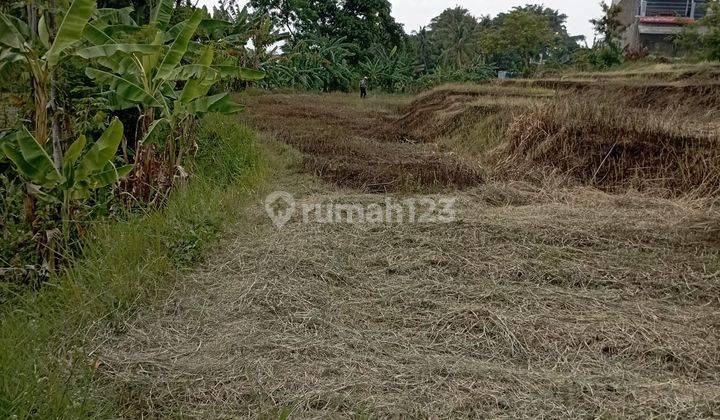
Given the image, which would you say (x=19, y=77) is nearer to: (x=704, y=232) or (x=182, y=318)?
(x=182, y=318)

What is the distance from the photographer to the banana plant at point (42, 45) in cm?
315

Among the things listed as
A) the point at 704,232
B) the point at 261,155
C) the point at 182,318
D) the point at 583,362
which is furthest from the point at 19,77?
the point at 704,232

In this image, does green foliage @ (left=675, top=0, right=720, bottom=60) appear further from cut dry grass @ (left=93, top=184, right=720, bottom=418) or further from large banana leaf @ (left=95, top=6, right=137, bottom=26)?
large banana leaf @ (left=95, top=6, right=137, bottom=26)

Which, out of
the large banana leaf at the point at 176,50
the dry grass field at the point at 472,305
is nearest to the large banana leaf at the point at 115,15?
the large banana leaf at the point at 176,50

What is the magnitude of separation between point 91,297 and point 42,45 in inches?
61.5

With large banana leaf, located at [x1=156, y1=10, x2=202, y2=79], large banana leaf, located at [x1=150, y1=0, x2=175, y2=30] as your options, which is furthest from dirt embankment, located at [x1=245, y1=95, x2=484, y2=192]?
large banana leaf, located at [x1=150, y1=0, x2=175, y2=30]

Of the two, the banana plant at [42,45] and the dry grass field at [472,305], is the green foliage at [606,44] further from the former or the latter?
the banana plant at [42,45]

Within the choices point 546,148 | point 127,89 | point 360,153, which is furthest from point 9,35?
point 546,148

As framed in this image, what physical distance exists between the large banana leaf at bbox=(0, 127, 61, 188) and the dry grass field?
0.96 m

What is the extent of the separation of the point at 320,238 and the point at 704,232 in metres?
2.54

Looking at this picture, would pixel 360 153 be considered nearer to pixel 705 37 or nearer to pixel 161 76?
pixel 161 76

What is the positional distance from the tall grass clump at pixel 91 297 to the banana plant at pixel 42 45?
68 cm

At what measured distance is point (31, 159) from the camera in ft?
10.1

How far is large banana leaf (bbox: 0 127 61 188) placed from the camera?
303 cm
